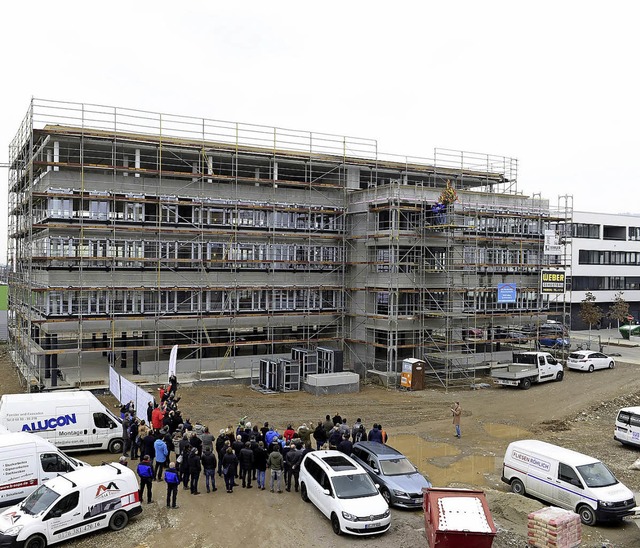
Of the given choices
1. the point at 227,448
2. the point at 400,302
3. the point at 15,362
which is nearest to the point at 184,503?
the point at 227,448

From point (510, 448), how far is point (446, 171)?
2605 centimetres

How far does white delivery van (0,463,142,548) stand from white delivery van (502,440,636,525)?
10.1m

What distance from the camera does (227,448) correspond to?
52.2 feet

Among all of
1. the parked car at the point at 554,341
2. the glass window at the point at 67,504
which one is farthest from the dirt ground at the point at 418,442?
the parked car at the point at 554,341

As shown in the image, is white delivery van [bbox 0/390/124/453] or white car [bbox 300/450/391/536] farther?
white delivery van [bbox 0/390/124/453]

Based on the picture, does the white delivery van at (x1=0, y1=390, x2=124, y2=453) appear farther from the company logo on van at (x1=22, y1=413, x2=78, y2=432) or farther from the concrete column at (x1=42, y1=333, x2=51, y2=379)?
the concrete column at (x1=42, y1=333, x2=51, y2=379)

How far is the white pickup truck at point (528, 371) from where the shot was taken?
103 feet

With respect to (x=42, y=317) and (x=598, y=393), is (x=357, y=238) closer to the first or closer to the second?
(x=598, y=393)

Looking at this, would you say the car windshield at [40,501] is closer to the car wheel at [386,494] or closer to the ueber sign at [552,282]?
the car wheel at [386,494]

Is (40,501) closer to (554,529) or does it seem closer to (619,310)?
(554,529)

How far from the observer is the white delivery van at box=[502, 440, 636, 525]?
14828 mm

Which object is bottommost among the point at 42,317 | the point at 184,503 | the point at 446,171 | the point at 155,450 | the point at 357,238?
the point at 184,503

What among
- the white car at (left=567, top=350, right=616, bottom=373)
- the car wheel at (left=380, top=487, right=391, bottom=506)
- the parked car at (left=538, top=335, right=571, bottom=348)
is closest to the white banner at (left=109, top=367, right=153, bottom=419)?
the car wheel at (left=380, top=487, right=391, bottom=506)

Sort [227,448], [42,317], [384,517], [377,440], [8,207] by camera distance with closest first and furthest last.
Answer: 1. [384,517]
2. [227,448]
3. [377,440]
4. [42,317]
5. [8,207]
